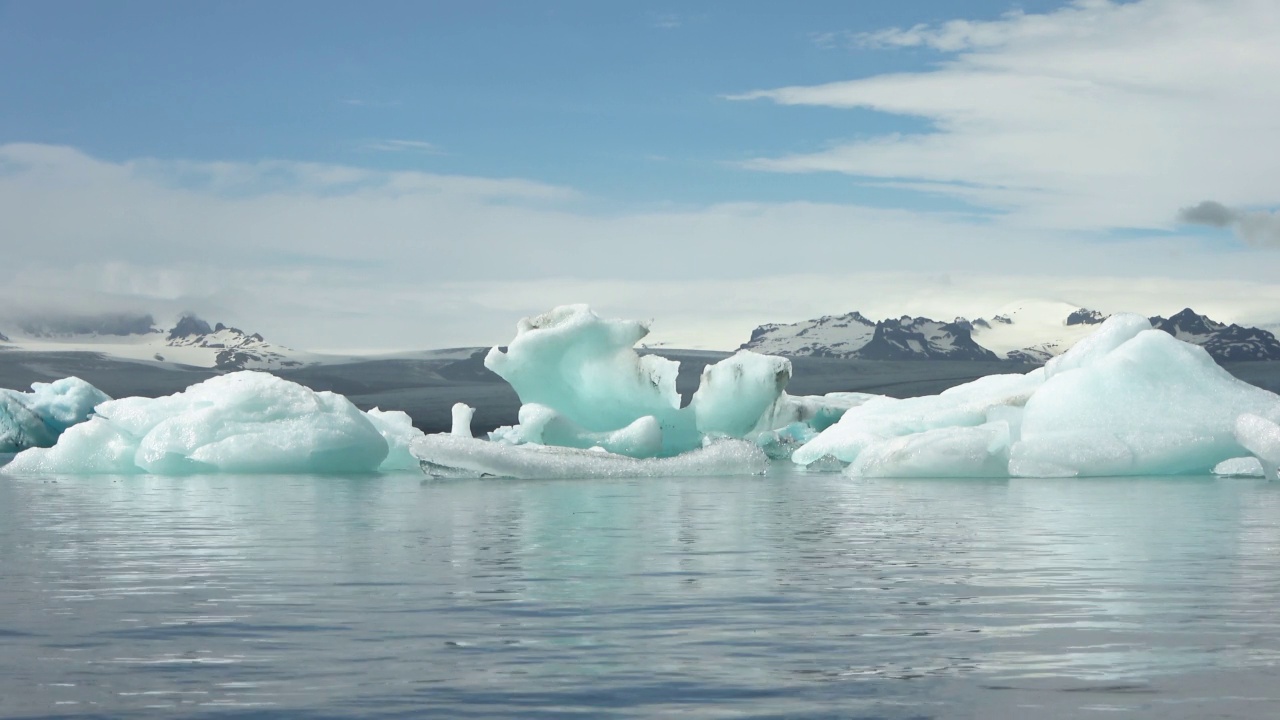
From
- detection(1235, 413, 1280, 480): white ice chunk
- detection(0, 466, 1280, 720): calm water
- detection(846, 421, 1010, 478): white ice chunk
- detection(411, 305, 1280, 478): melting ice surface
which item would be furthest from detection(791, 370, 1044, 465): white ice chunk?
detection(0, 466, 1280, 720): calm water

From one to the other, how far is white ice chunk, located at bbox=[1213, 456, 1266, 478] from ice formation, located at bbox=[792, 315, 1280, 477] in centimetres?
14

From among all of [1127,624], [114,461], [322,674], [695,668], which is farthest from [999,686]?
[114,461]

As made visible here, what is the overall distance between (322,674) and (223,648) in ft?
2.23

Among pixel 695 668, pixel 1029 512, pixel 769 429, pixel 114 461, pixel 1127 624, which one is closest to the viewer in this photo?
pixel 695 668

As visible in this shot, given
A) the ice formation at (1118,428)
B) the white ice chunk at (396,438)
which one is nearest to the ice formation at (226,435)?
the white ice chunk at (396,438)

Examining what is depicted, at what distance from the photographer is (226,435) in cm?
1864

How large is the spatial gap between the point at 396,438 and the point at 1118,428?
11.9 metres

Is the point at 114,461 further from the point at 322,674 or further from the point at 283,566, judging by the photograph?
the point at 322,674

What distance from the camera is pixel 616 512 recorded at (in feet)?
37.3

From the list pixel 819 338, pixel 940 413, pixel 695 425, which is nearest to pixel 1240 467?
pixel 940 413

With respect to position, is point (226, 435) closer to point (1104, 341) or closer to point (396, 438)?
point (396, 438)

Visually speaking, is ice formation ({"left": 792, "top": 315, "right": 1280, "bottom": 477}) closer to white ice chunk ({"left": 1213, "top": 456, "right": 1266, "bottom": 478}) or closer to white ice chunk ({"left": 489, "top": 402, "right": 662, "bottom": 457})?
white ice chunk ({"left": 1213, "top": 456, "right": 1266, "bottom": 478})

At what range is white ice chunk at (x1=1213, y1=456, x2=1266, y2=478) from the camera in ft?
52.7

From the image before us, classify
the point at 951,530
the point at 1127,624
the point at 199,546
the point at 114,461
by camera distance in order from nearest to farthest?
the point at 1127,624
the point at 199,546
the point at 951,530
the point at 114,461
